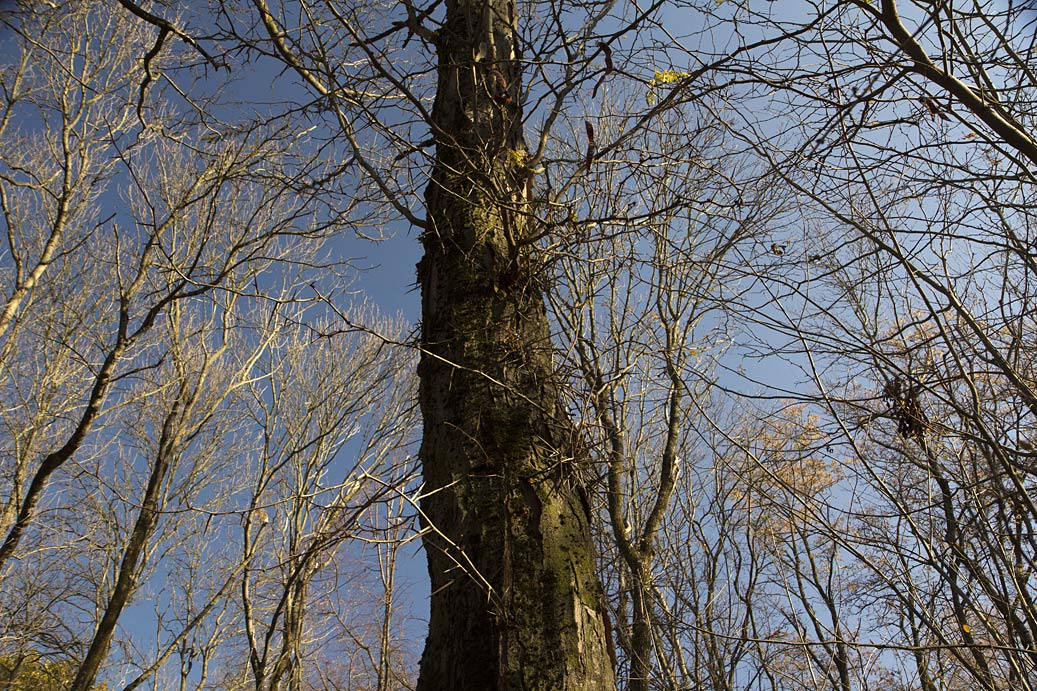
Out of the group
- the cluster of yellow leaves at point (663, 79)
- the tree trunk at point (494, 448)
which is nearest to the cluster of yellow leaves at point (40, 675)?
the tree trunk at point (494, 448)

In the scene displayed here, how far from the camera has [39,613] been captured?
8.27 meters

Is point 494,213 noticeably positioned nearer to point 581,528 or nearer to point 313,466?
point 581,528

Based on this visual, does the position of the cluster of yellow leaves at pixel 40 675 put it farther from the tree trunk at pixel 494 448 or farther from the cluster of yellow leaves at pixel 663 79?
the cluster of yellow leaves at pixel 663 79

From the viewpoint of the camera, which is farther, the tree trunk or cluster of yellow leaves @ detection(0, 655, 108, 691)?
cluster of yellow leaves @ detection(0, 655, 108, 691)

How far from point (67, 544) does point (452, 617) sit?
5.90 m

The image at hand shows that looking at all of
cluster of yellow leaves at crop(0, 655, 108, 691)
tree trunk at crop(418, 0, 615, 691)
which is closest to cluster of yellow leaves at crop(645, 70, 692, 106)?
tree trunk at crop(418, 0, 615, 691)

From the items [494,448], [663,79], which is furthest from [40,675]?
[663,79]

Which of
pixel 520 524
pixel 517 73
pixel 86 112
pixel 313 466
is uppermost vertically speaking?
pixel 86 112

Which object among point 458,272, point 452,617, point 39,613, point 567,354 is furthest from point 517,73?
point 39,613

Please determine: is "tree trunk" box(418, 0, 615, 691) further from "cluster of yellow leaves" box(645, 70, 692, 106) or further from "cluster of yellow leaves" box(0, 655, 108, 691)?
"cluster of yellow leaves" box(0, 655, 108, 691)

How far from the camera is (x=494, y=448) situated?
1.71 metres

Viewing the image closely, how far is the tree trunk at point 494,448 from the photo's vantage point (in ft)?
4.75

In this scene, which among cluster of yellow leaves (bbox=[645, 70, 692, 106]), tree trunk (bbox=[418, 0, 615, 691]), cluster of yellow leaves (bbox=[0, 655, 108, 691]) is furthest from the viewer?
cluster of yellow leaves (bbox=[0, 655, 108, 691])

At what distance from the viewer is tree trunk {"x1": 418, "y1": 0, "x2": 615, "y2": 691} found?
4.75ft
